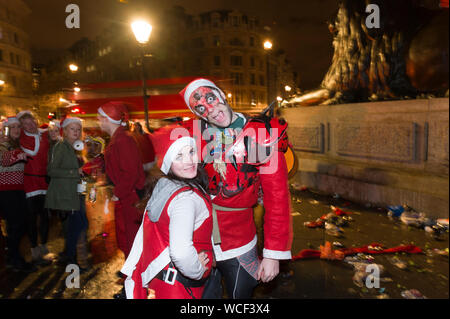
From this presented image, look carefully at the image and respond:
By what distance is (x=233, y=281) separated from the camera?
6.79ft

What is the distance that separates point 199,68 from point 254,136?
40.6 meters

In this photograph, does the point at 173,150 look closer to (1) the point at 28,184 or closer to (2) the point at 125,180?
(2) the point at 125,180

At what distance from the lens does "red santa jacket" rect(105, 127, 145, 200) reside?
10.7ft

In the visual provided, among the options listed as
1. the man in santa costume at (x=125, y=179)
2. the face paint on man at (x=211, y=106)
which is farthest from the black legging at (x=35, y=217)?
the face paint on man at (x=211, y=106)

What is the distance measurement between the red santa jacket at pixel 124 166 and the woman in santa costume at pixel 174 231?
4.84ft

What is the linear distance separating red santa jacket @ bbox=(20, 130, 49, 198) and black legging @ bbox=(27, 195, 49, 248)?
0.10 metres

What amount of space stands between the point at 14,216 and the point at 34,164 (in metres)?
0.76

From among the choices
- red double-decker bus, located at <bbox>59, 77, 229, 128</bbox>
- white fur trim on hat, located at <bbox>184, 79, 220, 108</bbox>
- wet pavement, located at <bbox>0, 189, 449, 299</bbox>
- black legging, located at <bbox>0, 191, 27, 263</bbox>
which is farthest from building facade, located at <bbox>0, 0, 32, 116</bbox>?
white fur trim on hat, located at <bbox>184, 79, 220, 108</bbox>

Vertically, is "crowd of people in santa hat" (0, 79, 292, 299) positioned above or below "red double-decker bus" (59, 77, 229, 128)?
below

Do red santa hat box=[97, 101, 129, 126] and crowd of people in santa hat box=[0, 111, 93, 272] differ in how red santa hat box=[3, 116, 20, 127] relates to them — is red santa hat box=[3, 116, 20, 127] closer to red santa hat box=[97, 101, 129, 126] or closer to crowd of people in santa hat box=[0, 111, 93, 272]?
crowd of people in santa hat box=[0, 111, 93, 272]

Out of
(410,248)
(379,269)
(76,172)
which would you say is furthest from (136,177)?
(410,248)

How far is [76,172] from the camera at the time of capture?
12.8ft

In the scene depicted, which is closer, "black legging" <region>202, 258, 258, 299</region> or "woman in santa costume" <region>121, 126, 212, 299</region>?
"woman in santa costume" <region>121, 126, 212, 299</region>

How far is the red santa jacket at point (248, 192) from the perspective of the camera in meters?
1.88
